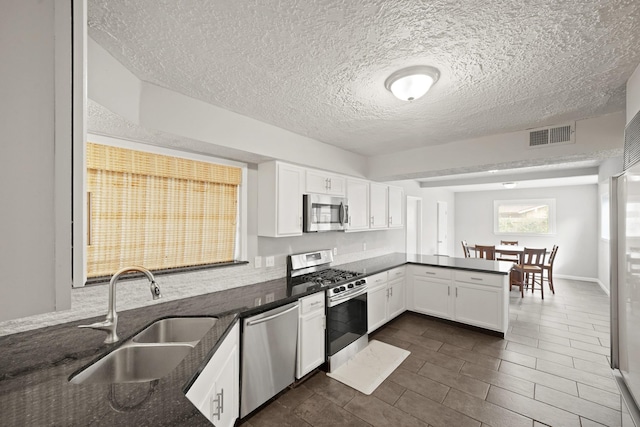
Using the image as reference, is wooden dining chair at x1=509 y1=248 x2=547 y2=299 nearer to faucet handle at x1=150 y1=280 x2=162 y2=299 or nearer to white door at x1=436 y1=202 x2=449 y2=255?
white door at x1=436 y1=202 x2=449 y2=255

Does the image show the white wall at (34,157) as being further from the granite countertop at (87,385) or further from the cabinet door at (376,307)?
the cabinet door at (376,307)

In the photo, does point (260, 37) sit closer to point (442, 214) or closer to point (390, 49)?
point (390, 49)

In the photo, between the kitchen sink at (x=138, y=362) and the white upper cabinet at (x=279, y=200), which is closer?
the kitchen sink at (x=138, y=362)

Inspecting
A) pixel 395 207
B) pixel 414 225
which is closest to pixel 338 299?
pixel 395 207

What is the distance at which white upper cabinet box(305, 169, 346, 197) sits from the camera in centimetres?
313

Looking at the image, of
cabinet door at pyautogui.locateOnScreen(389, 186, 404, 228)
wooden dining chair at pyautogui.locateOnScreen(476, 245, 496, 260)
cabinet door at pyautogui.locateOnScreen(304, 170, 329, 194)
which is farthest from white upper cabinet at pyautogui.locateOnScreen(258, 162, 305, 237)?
wooden dining chair at pyautogui.locateOnScreen(476, 245, 496, 260)

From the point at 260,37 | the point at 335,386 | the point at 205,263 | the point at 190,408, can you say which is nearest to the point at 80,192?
the point at 190,408

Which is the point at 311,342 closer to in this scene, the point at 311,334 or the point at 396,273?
the point at 311,334

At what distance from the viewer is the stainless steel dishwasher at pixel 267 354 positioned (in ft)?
6.63

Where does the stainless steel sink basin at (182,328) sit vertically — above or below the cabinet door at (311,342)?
above

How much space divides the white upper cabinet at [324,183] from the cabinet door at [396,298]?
1.59m

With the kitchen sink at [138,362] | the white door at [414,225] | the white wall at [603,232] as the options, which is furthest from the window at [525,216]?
the kitchen sink at [138,362]

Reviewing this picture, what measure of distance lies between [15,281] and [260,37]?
1440 mm

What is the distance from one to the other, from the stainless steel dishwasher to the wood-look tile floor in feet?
Result: 0.55
